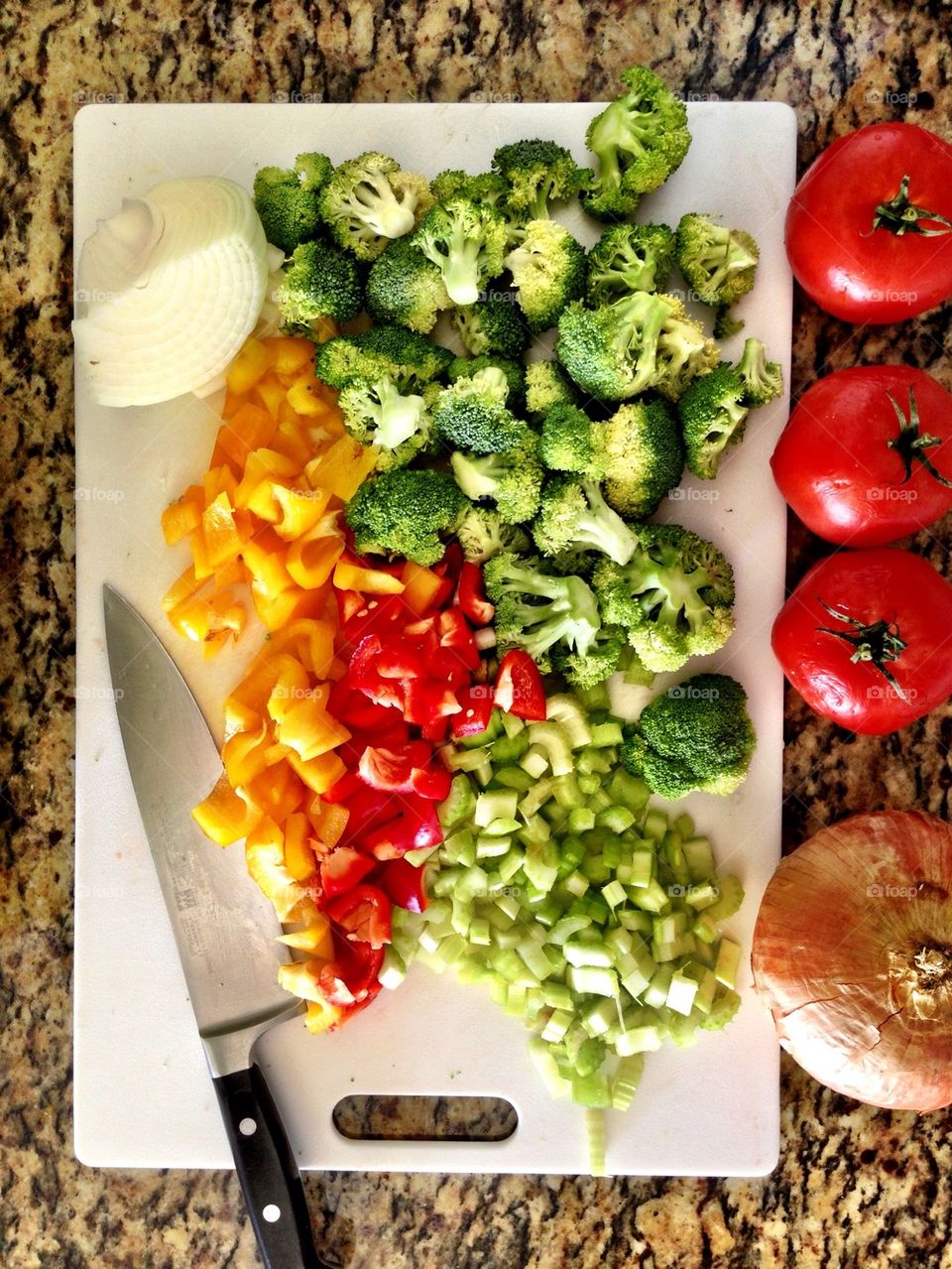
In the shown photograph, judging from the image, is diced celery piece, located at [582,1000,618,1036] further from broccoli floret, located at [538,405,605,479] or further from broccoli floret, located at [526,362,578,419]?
broccoli floret, located at [526,362,578,419]

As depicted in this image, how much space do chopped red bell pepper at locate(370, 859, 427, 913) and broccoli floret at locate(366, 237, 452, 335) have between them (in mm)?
988

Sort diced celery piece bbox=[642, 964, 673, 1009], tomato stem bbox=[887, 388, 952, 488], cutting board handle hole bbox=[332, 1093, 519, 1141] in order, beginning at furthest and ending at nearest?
cutting board handle hole bbox=[332, 1093, 519, 1141]
diced celery piece bbox=[642, 964, 673, 1009]
tomato stem bbox=[887, 388, 952, 488]

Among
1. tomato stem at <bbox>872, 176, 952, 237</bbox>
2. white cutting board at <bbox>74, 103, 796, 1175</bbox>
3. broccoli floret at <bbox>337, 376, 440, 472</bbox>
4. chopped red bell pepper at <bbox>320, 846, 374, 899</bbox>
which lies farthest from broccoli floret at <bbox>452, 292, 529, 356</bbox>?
chopped red bell pepper at <bbox>320, 846, 374, 899</bbox>

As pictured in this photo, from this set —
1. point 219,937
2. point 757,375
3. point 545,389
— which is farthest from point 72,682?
point 757,375

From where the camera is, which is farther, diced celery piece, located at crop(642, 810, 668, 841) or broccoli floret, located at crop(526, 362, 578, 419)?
diced celery piece, located at crop(642, 810, 668, 841)

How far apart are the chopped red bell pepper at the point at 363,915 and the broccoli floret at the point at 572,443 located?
84 centimetres

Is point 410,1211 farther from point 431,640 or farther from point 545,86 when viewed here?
point 545,86

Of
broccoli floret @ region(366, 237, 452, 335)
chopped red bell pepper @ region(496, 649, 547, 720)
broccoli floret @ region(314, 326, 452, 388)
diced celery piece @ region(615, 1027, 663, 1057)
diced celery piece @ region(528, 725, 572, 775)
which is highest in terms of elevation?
broccoli floret @ region(366, 237, 452, 335)

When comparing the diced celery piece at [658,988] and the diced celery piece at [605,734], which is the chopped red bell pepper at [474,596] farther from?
the diced celery piece at [658,988]

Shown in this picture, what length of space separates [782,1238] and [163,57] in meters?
2.58

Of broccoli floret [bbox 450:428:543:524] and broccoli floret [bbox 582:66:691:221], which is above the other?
broccoli floret [bbox 582:66:691:221]

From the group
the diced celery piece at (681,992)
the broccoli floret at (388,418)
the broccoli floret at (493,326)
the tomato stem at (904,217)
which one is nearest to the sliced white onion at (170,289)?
the broccoli floret at (388,418)

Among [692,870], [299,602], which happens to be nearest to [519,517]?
[299,602]

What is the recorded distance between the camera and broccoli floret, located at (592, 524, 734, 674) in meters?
1.90
